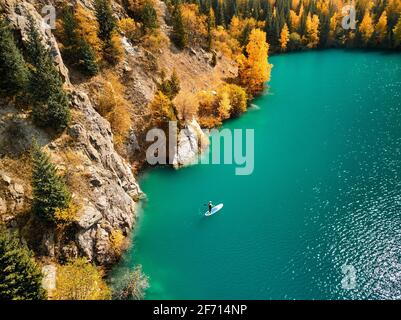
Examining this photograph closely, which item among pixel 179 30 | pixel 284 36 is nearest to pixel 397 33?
pixel 284 36

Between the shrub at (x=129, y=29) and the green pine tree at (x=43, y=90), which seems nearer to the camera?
the green pine tree at (x=43, y=90)

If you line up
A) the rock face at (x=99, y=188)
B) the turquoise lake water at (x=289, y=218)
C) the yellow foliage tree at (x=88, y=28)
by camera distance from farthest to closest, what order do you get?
the yellow foliage tree at (x=88, y=28) < the rock face at (x=99, y=188) < the turquoise lake water at (x=289, y=218)

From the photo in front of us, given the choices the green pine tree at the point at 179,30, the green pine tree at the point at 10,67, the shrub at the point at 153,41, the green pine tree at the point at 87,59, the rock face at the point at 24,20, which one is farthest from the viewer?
the green pine tree at the point at 179,30

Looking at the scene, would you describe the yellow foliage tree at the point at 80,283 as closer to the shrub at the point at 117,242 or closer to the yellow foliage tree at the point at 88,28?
Result: the shrub at the point at 117,242

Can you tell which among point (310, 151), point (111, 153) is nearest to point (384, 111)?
point (310, 151)

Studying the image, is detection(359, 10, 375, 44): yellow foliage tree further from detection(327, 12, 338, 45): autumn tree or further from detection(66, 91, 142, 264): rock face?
detection(66, 91, 142, 264): rock face

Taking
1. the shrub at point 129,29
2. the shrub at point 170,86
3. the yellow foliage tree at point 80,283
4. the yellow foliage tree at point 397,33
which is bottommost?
the yellow foliage tree at point 80,283

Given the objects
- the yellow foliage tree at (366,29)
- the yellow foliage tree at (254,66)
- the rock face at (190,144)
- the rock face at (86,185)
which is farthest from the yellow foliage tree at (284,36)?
the rock face at (86,185)
